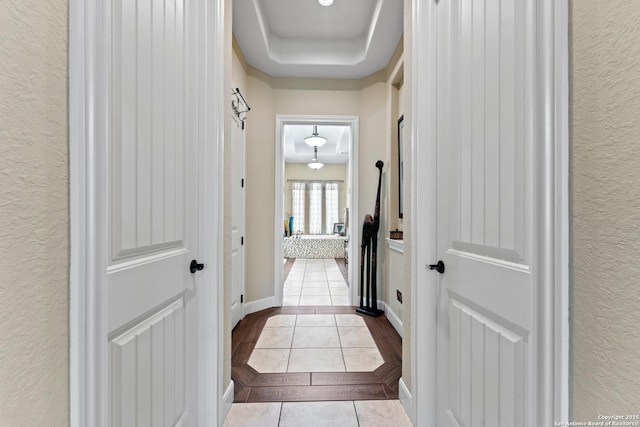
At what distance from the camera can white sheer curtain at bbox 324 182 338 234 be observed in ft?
30.8

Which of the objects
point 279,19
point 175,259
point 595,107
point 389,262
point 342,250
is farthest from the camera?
point 342,250

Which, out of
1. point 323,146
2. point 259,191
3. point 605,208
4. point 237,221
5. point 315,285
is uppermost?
point 323,146

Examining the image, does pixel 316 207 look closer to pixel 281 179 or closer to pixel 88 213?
pixel 281 179

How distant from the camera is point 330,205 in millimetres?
9406

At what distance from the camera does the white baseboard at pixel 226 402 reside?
60.9 inches

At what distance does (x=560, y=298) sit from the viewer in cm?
71

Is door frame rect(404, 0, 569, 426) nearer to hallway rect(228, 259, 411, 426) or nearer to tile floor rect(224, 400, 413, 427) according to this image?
tile floor rect(224, 400, 413, 427)

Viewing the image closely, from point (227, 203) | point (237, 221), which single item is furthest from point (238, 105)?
point (227, 203)

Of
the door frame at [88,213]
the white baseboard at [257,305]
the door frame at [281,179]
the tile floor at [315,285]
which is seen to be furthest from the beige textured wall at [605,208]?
the tile floor at [315,285]

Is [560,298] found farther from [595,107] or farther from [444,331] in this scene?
[444,331]

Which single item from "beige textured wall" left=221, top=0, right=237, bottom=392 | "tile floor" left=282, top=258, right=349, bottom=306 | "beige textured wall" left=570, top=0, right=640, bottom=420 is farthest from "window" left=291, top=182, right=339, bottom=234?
"beige textured wall" left=570, top=0, right=640, bottom=420

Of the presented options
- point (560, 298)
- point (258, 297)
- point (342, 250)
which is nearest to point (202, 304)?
point (560, 298)

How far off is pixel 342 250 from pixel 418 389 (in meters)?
5.84

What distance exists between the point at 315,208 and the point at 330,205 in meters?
0.48
